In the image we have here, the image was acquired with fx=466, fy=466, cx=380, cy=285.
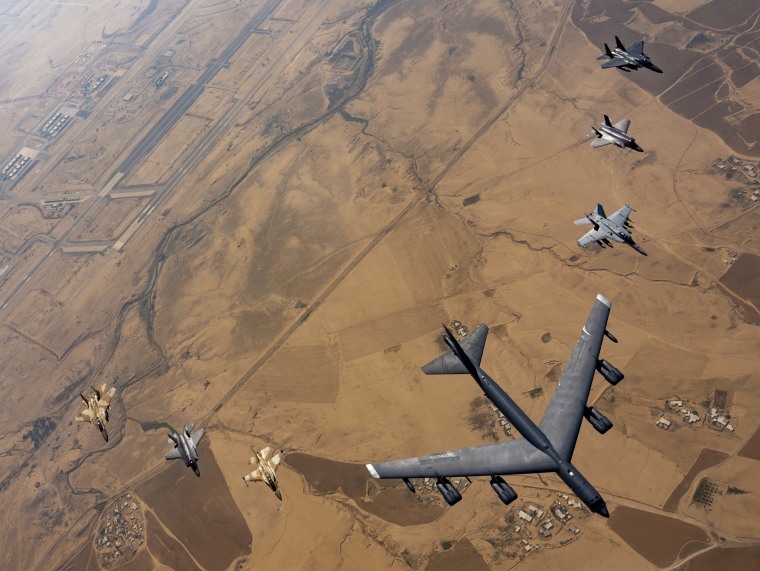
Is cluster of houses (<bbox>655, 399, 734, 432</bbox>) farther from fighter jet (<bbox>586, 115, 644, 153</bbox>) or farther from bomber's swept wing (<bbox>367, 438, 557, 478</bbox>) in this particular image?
fighter jet (<bbox>586, 115, 644, 153</bbox>)

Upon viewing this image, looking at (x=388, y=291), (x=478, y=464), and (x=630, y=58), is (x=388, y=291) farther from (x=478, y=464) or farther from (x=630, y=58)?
(x=630, y=58)

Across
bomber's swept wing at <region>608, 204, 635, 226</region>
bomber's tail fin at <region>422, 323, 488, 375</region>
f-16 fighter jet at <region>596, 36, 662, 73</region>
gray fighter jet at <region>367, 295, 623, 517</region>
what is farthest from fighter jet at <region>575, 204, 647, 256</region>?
bomber's tail fin at <region>422, 323, 488, 375</region>

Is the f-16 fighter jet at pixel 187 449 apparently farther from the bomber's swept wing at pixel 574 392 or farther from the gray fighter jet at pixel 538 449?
the bomber's swept wing at pixel 574 392

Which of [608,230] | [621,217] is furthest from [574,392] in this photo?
[621,217]

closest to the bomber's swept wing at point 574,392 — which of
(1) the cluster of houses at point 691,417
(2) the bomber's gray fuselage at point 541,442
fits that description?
(2) the bomber's gray fuselage at point 541,442

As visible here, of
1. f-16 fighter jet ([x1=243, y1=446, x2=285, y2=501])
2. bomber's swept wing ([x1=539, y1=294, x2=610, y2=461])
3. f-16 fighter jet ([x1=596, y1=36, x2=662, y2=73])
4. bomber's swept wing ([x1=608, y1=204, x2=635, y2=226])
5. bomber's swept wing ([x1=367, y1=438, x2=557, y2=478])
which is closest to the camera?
bomber's swept wing ([x1=367, y1=438, x2=557, y2=478])

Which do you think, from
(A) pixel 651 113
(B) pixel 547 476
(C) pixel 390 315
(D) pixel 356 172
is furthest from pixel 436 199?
(B) pixel 547 476
